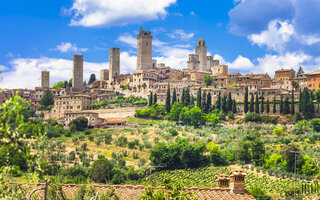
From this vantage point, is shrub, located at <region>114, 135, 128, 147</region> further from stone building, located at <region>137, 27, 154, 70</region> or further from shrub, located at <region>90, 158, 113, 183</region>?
stone building, located at <region>137, 27, 154, 70</region>

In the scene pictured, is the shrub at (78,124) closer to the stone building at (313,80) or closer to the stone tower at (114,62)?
the stone tower at (114,62)

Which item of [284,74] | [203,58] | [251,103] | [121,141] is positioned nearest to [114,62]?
[203,58]

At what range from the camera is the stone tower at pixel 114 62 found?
103500 millimetres

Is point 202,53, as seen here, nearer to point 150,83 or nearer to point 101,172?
point 150,83

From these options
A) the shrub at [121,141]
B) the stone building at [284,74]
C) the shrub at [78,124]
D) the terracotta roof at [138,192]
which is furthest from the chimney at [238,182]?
the stone building at [284,74]

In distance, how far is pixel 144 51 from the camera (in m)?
102

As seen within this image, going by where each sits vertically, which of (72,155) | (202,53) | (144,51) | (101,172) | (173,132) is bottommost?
(101,172)

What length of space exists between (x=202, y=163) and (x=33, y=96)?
2260 inches

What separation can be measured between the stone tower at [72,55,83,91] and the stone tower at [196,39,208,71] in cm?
3772

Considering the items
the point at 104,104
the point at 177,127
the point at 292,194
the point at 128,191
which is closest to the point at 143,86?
the point at 104,104

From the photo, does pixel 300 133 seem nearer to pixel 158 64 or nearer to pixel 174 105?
pixel 174 105

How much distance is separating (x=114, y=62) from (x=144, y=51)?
9.28 metres

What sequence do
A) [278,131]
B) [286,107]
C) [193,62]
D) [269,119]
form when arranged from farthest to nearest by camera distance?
[193,62]
[286,107]
[269,119]
[278,131]

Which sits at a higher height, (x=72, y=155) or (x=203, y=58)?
(x=203, y=58)
